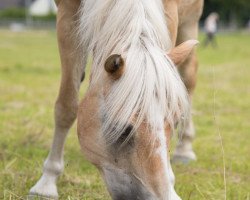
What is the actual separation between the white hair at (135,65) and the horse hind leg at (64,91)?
498 millimetres

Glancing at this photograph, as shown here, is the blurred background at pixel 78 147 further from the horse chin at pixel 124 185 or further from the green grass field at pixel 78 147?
the horse chin at pixel 124 185

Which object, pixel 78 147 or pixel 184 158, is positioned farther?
pixel 78 147

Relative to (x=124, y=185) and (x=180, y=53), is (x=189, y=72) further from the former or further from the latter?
(x=124, y=185)

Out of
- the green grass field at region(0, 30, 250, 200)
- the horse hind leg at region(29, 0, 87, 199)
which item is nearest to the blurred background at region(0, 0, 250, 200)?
the green grass field at region(0, 30, 250, 200)

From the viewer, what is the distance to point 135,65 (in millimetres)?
2693

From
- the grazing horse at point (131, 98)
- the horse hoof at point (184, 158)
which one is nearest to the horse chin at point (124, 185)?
the grazing horse at point (131, 98)

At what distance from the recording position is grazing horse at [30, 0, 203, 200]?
8.57 ft

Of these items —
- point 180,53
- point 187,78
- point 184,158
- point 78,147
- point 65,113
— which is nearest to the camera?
point 180,53

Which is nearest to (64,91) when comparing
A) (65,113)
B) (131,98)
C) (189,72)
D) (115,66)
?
(65,113)

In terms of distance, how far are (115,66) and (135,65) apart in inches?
4.0

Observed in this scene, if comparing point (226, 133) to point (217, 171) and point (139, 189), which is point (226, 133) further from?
point (139, 189)

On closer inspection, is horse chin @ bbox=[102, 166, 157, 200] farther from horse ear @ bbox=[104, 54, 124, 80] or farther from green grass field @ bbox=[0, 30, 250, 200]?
green grass field @ bbox=[0, 30, 250, 200]

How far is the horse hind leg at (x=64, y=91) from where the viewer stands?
12.2ft

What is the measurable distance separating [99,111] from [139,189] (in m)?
0.45
